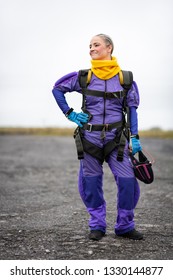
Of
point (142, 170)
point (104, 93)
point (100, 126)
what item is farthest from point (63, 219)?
point (104, 93)

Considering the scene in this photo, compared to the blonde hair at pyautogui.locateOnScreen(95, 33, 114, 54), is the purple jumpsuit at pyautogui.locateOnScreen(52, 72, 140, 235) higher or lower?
lower

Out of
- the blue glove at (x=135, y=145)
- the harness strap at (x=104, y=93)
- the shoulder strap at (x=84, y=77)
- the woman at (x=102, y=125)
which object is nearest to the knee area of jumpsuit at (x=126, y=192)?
the woman at (x=102, y=125)

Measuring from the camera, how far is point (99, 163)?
576cm

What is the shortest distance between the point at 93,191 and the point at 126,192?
0.42 metres

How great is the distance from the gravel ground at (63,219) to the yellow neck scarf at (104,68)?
205 centimetres

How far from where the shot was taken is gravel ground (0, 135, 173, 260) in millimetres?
5133

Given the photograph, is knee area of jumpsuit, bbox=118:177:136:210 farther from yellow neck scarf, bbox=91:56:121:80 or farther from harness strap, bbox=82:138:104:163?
yellow neck scarf, bbox=91:56:121:80

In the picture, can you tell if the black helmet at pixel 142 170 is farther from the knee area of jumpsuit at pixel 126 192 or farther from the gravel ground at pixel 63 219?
the gravel ground at pixel 63 219

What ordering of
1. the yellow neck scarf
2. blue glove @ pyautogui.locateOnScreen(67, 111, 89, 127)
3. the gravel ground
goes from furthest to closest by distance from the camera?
blue glove @ pyautogui.locateOnScreen(67, 111, 89, 127) → the yellow neck scarf → the gravel ground

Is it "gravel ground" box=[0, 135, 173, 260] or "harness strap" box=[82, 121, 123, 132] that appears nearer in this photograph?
"gravel ground" box=[0, 135, 173, 260]

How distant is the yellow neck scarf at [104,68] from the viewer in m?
5.52

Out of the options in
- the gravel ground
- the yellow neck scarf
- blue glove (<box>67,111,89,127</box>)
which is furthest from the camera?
blue glove (<box>67,111,89,127</box>)

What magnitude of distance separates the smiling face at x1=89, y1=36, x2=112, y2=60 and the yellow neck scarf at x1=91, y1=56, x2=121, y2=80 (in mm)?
111

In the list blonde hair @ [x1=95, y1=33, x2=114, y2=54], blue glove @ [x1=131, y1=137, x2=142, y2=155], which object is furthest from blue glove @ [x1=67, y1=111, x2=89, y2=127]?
blonde hair @ [x1=95, y1=33, x2=114, y2=54]
